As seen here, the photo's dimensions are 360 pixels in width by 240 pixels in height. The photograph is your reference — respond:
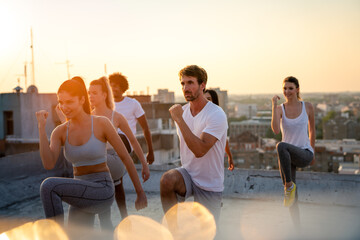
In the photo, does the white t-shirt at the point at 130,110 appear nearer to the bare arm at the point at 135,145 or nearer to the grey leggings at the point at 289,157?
the bare arm at the point at 135,145

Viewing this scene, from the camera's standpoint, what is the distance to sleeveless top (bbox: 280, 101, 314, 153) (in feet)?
12.1

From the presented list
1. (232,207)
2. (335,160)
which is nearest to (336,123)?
(335,160)

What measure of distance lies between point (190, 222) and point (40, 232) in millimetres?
1106

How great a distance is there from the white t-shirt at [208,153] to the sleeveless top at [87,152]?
0.62 metres

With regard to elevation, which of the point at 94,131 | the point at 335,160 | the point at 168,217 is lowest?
the point at 335,160

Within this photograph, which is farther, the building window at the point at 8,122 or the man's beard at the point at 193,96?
the building window at the point at 8,122

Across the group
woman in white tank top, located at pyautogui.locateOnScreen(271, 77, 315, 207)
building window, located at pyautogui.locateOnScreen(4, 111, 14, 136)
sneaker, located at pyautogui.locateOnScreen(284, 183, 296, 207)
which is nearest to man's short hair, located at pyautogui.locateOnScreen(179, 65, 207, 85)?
woman in white tank top, located at pyautogui.locateOnScreen(271, 77, 315, 207)

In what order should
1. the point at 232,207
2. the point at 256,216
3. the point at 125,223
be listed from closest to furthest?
the point at 125,223 → the point at 256,216 → the point at 232,207

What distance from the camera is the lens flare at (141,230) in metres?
3.05

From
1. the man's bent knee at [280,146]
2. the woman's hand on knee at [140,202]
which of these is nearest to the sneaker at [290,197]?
the man's bent knee at [280,146]

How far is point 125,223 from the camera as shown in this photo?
3.27 meters

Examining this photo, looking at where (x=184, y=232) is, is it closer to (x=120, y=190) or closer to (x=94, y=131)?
(x=120, y=190)

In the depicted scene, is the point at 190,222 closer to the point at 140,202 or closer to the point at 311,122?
the point at 140,202

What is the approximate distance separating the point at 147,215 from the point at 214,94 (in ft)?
4.56
